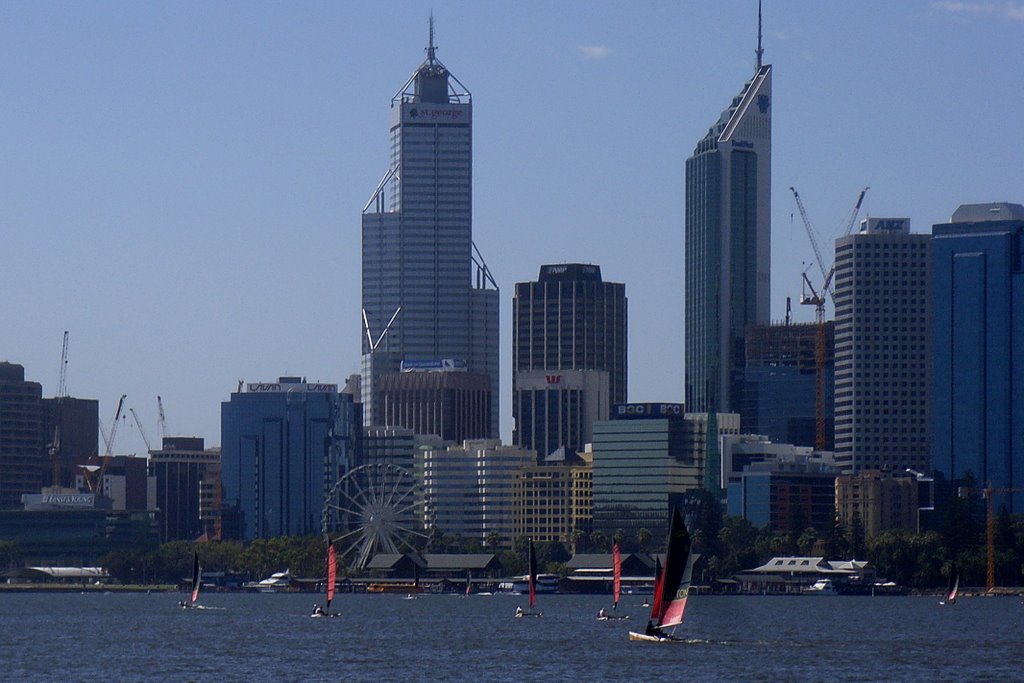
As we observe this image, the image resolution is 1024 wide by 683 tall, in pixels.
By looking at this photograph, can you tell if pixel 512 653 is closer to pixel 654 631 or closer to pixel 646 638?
pixel 654 631

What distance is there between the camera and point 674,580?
138500 mm

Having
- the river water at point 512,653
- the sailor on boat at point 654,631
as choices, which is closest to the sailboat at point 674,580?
the sailor on boat at point 654,631

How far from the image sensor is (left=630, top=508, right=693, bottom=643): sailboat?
136125 mm

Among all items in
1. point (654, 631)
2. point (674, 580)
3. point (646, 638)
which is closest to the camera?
point (674, 580)

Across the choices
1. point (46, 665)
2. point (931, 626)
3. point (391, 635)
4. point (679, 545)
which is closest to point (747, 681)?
point (679, 545)

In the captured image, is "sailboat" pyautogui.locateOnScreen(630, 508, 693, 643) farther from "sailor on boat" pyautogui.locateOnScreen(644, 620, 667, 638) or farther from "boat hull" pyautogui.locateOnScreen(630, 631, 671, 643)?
"boat hull" pyautogui.locateOnScreen(630, 631, 671, 643)

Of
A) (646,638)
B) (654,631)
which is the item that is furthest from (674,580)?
(646,638)

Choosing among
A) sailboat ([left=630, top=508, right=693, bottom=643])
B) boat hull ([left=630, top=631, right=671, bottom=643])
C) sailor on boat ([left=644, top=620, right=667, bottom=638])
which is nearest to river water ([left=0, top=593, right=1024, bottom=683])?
boat hull ([left=630, top=631, right=671, bottom=643])

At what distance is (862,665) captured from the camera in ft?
453

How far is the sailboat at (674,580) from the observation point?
13612 cm

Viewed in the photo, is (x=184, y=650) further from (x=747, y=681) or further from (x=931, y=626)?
(x=931, y=626)

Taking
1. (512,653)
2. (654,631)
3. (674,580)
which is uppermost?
(674,580)

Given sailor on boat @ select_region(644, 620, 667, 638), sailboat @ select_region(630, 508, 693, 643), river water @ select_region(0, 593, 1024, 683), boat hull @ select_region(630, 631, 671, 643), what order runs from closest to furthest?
1. river water @ select_region(0, 593, 1024, 683)
2. sailboat @ select_region(630, 508, 693, 643)
3. sailor on boat @ select_region(644, 620, 667, 638)
4. boat hull @ select_region(630, 631, 671, 643)

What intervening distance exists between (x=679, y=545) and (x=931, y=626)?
65.8 metres
